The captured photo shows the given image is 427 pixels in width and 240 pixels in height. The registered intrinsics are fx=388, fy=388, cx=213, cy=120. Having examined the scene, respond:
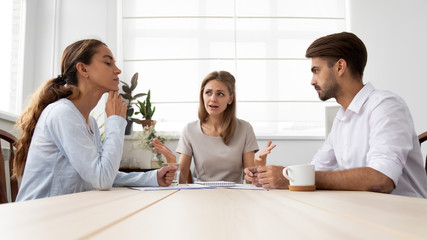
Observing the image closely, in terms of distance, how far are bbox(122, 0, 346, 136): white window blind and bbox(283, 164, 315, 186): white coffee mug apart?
279cm

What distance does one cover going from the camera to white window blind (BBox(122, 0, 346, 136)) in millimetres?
4004

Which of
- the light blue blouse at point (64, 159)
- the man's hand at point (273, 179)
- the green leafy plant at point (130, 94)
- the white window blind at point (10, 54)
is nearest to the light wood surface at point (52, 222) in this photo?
the light blue blouse at point (64, 159)

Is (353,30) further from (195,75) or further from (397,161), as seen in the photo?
(397,161)

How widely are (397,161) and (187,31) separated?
311 centimetres

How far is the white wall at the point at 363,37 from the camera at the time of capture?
11.9 feet

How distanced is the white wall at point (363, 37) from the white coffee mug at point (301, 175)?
2613 mm

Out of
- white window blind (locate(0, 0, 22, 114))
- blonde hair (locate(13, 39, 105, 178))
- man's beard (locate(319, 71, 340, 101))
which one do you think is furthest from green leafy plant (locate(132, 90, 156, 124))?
man's beard (locate(319, 71, 340, 101))

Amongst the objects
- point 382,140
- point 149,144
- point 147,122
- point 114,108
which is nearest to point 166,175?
point 114,108

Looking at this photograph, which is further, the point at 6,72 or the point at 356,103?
the point at 6,72

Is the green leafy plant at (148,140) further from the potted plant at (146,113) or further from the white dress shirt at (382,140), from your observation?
the white dress shirt at (382,140)

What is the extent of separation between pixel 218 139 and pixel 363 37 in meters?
2.27

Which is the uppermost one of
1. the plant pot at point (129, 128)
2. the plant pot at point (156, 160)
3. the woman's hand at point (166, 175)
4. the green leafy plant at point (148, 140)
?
the plant pot at point (129, 128)

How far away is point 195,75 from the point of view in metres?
4.02

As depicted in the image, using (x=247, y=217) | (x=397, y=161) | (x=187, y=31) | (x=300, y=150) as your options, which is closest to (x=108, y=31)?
(x=187, y=31)
